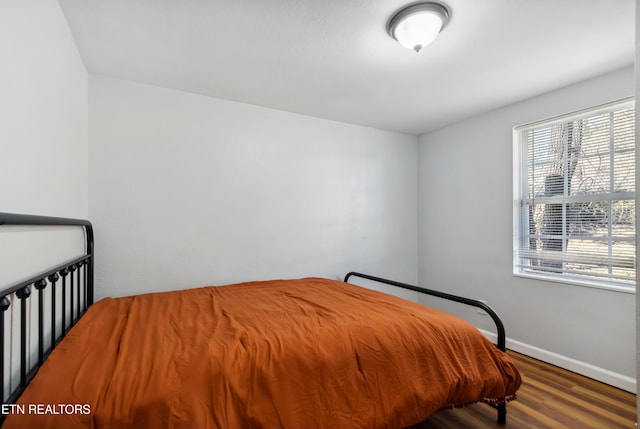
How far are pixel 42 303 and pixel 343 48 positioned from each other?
193 centimetres

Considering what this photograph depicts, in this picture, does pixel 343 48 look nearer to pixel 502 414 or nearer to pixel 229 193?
pixel 229 193

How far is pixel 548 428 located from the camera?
1.57 m

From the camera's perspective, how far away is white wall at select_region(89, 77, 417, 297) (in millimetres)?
2123

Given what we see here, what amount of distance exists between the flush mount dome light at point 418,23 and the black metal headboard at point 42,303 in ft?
5.76

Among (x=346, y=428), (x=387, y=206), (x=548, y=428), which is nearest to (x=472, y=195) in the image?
(x=387, y=206)

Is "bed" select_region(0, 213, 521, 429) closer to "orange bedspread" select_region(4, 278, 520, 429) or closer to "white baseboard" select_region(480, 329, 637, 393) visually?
"orange bedspread" select_region(4, 278, 520, 429)

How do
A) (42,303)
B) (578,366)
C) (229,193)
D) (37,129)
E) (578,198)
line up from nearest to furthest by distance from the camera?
(42,303) → (37,129) → (578,366) → (578,198) → (229,193)

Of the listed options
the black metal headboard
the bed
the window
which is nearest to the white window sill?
the window

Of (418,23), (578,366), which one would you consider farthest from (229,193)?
(578,366)

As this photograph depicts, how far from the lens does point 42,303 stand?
42.7 inches

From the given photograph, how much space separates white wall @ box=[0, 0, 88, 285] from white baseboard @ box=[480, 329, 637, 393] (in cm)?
332

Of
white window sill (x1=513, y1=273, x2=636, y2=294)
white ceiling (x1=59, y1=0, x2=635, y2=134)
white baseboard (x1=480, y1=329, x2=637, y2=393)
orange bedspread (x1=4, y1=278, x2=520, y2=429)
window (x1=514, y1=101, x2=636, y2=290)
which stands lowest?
white baseboard (x1=480, y1=329, x2=637, y2=393)

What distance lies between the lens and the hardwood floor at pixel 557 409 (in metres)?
1.60

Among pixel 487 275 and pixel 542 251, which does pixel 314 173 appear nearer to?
pixel 487 275
